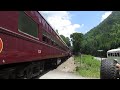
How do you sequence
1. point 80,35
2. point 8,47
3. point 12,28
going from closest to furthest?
1. point 8,47
2. point 12,28
3. point 80,35

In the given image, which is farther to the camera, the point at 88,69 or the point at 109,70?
the point at 88,69

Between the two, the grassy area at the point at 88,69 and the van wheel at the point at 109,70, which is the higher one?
the van wheel at the point at 109,70

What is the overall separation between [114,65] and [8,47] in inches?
95.2

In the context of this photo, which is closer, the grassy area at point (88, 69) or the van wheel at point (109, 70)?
the van wheel at point (109, 70)

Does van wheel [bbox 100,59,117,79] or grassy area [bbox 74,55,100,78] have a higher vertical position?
van wheel [bbox 100,59,117,79]

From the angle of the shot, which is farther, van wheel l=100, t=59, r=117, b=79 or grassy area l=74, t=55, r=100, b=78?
grassy area l=74, t=55, r=100, b=78

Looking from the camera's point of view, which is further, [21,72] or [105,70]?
[21,72]

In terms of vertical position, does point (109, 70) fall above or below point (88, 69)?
above

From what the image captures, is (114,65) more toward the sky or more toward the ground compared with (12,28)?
more toward the ground

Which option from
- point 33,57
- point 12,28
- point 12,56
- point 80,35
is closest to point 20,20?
point 12,28
